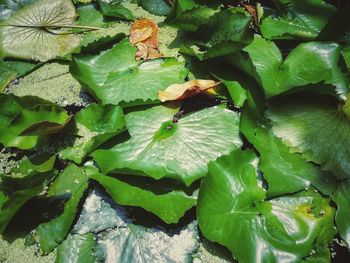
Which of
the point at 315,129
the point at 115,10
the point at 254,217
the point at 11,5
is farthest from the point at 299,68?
the point at 11,5

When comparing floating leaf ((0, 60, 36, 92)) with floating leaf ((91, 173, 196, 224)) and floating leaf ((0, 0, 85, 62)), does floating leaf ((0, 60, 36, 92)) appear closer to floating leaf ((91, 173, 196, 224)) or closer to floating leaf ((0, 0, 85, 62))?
floating leaf ((0, 0, 85, 62))

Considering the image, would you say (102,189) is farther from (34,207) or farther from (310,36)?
(310,36)

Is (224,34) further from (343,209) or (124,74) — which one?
(343,209)

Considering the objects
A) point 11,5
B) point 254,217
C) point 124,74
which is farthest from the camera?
point 11,5

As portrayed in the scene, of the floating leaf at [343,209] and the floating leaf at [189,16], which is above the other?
the floating leaf at [189,16]

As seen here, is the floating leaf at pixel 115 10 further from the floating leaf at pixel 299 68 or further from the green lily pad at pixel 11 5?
the floating leaf at pixel 299 68

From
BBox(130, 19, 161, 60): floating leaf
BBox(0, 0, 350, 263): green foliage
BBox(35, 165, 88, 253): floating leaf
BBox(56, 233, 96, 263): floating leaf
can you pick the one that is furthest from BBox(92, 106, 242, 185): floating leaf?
BBox(130, 19, 161, 60): floating leaf

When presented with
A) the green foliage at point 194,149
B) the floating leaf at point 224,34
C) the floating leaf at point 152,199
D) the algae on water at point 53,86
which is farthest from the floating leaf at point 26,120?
the floating leaf at point 224,34
